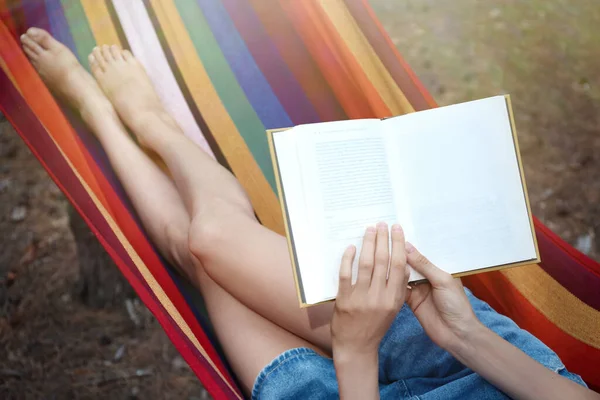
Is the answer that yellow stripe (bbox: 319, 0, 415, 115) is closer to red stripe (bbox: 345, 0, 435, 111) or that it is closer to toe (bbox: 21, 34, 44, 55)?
red stripe (bbox: 345, 0, 435, 111)

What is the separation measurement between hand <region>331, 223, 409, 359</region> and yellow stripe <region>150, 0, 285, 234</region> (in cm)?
39

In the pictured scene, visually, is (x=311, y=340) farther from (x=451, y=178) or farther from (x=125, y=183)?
(x=125, y=183)

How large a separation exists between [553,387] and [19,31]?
43.4 inches

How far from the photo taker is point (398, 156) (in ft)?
2.24

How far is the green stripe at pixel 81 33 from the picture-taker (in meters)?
1.07

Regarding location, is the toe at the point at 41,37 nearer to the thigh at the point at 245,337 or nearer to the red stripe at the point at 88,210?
the red stripe at the point at 88,210

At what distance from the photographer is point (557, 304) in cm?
89

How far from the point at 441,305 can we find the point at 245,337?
298mm

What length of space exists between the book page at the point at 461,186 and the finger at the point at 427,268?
0.05ft

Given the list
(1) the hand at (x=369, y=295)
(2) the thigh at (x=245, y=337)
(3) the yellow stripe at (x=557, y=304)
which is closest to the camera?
(1) the hand at (x=369, y=295)

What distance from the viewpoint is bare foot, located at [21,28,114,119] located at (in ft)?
3.35

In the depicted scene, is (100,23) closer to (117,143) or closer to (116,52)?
(116,52)

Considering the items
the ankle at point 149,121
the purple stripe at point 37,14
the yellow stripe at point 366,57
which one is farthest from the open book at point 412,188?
the purple stripe at point 37,14

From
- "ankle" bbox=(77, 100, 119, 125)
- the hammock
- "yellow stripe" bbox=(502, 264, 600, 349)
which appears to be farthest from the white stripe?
"yellow stripe" bbox=(502, 264, 600, 349)
